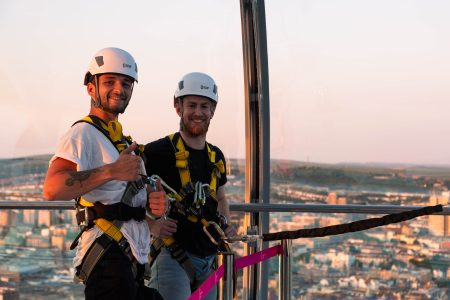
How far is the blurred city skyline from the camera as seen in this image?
5.01m

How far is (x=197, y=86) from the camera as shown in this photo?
407cm

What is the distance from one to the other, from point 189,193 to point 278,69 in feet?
5.02

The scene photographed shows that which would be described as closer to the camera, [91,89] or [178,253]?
[91,89]

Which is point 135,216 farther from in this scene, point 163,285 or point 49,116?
point 49,116

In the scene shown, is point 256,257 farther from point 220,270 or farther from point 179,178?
point 179,178

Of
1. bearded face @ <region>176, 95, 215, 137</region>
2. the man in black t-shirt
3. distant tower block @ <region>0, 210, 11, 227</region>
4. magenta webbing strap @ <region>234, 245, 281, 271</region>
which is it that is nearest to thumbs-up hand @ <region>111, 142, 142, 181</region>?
magenta webbing strap @ <region>234, 245, 281, 271</region>

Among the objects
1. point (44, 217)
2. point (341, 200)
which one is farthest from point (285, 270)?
point (44, 217)

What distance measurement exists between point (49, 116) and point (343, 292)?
2158mm

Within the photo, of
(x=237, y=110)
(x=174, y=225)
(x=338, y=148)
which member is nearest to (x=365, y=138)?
(x=338, y=148)

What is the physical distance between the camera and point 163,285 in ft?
12.4

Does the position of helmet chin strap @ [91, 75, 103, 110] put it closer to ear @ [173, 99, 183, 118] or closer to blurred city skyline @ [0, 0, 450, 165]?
ear @ [173, 99, 183, 118]

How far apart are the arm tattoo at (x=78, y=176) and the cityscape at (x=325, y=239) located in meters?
1.81

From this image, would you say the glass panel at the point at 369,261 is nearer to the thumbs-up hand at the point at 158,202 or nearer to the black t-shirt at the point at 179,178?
the black t-shirt at the point at 179,178

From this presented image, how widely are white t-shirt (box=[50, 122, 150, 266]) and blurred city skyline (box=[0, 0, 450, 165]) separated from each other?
6.01 feet
